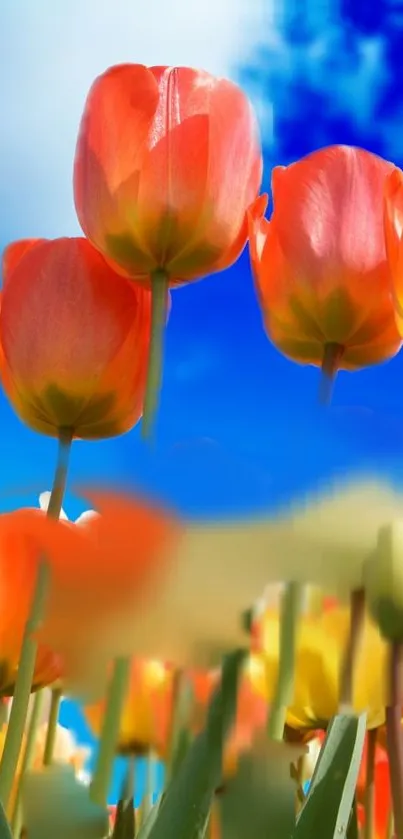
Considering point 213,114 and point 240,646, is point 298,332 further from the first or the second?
point 240,646

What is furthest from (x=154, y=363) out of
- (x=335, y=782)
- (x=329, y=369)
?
(x=335, y=782)

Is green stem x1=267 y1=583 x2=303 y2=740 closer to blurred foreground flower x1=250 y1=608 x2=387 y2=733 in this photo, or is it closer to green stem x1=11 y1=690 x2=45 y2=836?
blurred foreground flower x1=250 y1=608 x2=387 y2=733

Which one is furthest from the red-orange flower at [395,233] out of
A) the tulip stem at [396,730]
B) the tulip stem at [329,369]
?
the tulip stem at [396,730]

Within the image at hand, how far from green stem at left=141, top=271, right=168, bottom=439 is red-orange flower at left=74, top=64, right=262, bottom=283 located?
3cm

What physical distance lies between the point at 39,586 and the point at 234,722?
0.03 metres

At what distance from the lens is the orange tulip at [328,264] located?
31cm

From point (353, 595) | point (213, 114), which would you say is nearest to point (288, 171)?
point (213, 114)

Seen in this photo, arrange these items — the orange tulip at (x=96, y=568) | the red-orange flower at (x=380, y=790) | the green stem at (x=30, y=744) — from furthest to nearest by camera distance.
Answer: the red-orange flower at (x=380, y=790)
the green stem at (x=30, y=744)
the orange tulip at (x=96, y=568)

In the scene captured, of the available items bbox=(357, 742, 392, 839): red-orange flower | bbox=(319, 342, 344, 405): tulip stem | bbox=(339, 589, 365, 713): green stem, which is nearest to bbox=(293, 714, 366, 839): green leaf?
bbox=(339, 589, 365, 713): green stem

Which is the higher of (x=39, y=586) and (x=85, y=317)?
(x=85, y=317)

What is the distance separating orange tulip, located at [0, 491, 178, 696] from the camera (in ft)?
0.36

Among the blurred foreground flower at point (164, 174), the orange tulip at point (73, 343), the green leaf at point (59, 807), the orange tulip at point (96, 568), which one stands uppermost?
the blurred foreground flower at point (164, 174)

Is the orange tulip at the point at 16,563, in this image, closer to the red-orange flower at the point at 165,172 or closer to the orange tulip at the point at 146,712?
the orange tulip at the point at 146,712

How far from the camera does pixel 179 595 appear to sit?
115 millimetres
